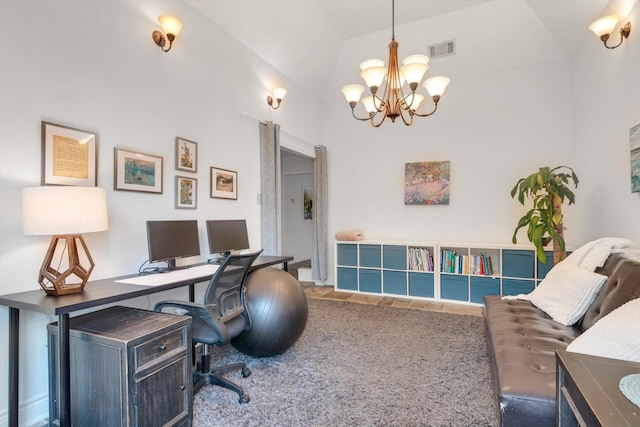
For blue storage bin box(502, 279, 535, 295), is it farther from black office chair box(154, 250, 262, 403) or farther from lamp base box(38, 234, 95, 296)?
lamp base box(38, 234, 95, 296)

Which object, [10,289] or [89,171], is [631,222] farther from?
[10,289]

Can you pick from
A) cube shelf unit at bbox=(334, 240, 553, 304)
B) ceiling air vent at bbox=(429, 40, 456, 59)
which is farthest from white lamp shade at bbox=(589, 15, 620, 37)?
cube shelf unit at bbox=(334, 240, 553, 304)

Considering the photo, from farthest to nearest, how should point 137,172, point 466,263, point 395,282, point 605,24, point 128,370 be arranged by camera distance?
point 395,282, point 466,263, point 605,24, point 137,172, point 128,370

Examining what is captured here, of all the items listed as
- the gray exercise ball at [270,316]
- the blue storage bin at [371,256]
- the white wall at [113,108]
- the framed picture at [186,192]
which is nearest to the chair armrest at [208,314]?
the gray exercise ball at [270,316]

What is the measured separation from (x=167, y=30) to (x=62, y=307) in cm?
219

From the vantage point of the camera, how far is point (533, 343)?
1.77 m

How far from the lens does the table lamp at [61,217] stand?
1654 millimetres

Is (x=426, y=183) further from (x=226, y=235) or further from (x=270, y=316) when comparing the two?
(x=270, y=316)

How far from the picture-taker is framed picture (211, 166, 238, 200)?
3271 millimetres

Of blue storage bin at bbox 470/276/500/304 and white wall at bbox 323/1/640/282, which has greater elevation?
white wall at bbox 323/1/640/282

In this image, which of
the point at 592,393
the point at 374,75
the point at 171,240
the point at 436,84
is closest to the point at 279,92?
the point at 374,75

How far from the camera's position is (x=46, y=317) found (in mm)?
1949

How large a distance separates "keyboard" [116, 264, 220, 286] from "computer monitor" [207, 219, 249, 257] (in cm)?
41

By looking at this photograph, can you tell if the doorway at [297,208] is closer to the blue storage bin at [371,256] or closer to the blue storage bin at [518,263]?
the blue storage bin at [371,256]
